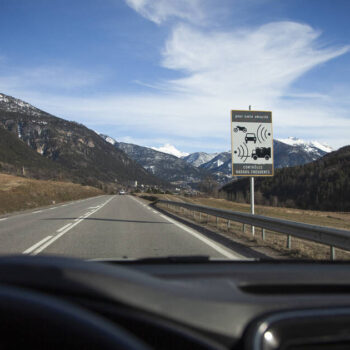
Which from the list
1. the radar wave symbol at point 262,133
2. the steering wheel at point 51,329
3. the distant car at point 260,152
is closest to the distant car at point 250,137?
the radar wave symbol at point 262,133

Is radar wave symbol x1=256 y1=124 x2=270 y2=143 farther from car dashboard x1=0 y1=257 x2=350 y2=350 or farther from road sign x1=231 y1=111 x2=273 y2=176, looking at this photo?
car dashboard x1=0 y1=257 x2=350 y2=350

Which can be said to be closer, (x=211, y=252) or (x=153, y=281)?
(x=153, y=281)

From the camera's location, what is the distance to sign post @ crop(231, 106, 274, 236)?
13688mm

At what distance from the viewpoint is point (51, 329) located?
1213mm

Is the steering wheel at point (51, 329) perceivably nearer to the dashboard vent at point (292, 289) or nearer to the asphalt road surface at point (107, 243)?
the dashboard vent at point (292, 289)

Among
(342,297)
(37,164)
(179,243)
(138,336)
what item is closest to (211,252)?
(179,243)

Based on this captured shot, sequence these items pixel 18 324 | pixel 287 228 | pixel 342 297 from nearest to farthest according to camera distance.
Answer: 1. pixel 18 324
2. pixel 342 297
3. pixel 287 228

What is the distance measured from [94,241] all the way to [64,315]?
31.3 feet

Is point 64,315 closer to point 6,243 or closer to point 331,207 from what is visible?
point 6,243

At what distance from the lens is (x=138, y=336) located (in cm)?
147

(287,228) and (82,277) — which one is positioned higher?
(82,277)

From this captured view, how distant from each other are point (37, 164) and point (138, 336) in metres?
182

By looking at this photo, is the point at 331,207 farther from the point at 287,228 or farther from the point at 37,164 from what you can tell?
the point at 37,164

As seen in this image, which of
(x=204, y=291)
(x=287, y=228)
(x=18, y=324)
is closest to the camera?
(x=18, y=324)
